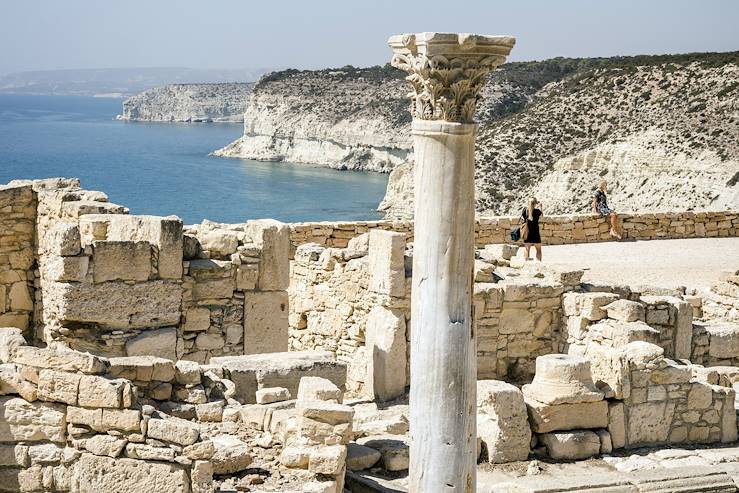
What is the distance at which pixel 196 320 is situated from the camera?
11.9 m

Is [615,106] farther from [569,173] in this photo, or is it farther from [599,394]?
[599,394]

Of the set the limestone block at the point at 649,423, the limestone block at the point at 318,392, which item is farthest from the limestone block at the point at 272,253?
the limestone block at the point at 649,423

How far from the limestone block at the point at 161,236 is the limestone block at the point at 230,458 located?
3238mm

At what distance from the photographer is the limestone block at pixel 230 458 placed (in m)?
8.36

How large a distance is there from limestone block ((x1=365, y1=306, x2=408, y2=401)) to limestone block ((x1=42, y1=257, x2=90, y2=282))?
3007 mm

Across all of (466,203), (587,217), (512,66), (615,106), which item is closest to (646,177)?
Result: (615,106)

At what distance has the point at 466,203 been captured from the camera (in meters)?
7.66

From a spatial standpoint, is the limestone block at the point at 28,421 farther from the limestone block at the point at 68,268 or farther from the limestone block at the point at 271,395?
the limestone block at the point at 68,268

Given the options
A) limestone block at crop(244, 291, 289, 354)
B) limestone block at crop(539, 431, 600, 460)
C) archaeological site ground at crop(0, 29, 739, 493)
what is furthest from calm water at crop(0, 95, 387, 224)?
limestone block at crop(539, 431, 600, 460)

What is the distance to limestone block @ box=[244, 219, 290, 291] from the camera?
39.8ft

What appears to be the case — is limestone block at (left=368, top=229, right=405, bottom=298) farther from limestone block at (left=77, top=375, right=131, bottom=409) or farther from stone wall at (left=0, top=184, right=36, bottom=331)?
limestone block at (left=77, top=375, right=131, bottom=409)

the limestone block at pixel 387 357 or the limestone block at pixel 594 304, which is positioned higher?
the limestone block at pixel 594 304

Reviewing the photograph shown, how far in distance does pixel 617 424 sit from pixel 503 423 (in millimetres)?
Answer: 1247

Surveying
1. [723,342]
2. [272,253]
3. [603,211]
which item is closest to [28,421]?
[272,253]
